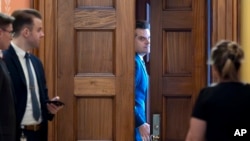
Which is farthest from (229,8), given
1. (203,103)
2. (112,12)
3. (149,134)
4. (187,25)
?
(203,103)

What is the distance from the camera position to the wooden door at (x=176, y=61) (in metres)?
4.55

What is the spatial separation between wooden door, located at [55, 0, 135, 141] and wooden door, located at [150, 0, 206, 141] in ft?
1.17

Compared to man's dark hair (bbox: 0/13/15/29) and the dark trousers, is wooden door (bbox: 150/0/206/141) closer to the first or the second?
the dark trousers

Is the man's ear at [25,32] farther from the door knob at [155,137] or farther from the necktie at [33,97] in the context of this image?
the door knob at [155,137]

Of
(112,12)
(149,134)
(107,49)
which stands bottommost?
(149,134)

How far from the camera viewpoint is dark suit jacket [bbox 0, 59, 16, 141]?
3135mm

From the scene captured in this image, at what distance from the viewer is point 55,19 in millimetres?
4312

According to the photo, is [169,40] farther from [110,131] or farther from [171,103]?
[110,131]

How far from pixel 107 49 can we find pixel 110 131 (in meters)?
0.62

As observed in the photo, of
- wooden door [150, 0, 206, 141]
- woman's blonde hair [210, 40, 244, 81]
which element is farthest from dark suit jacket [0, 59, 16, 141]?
wooden door [150, 0, 206, 141]

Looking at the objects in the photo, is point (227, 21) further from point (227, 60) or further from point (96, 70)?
point (227, 60)

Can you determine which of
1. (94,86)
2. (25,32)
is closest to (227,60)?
(25,32)

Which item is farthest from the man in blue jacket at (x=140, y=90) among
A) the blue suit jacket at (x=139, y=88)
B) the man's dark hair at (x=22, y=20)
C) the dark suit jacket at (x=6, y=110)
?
the dark suit jacket at (x=6, y=110)

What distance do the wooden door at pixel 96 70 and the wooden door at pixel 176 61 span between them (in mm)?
Answer: 357
